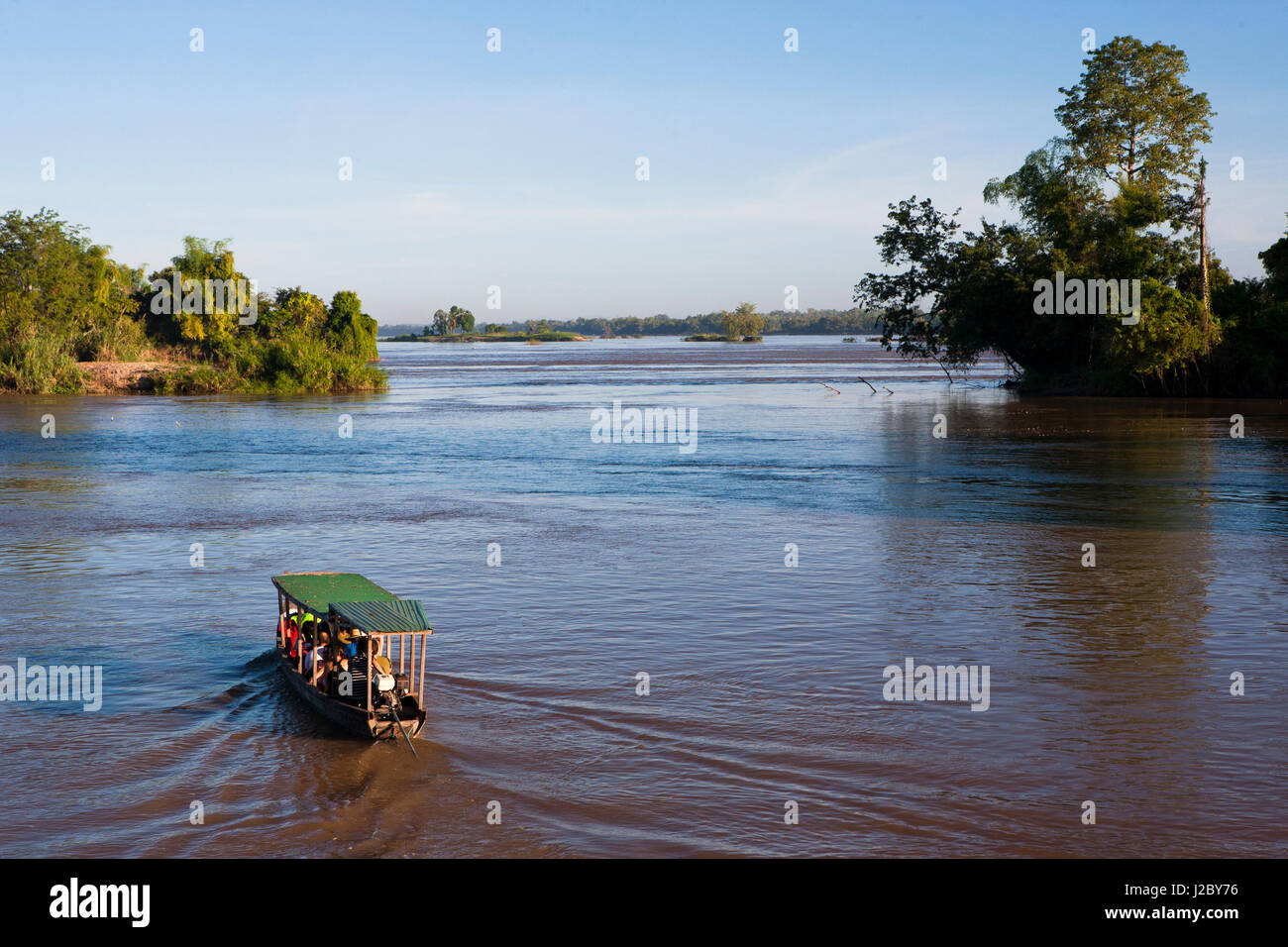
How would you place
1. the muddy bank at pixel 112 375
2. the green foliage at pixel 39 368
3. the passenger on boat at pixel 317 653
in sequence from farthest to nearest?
1. the muddy bank at pixel 112 375
2. the green foliage at pixel 39 368
3. the passenger on boat at pixel 317 653

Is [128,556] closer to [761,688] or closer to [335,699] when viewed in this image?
[335,699]

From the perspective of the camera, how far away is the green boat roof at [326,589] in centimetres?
1355

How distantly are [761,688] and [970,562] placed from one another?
931 cm

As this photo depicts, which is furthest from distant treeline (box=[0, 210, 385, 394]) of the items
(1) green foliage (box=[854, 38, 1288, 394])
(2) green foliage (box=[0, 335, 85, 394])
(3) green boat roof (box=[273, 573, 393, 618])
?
(3) green boat roof (box=[273, 573, 393, 618])

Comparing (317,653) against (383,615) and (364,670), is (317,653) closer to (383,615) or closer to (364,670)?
(364,670)

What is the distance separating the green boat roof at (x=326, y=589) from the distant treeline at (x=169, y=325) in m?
67.0

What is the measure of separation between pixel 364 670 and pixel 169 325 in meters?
86.8

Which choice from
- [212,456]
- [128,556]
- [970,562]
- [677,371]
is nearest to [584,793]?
[970,562]

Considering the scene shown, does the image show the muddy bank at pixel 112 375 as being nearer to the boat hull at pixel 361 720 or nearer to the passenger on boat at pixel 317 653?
the passenger on boat at pixel 317 653

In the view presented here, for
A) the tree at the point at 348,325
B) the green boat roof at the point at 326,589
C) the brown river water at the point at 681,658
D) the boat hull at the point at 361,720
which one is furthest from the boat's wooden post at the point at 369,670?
the tree at the point at 348,325

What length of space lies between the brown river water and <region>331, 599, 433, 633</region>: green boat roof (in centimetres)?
132

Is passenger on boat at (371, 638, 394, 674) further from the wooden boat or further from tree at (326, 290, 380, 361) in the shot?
tree at (326, 290, 380, 361)

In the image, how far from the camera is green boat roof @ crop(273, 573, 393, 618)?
13.5 metres

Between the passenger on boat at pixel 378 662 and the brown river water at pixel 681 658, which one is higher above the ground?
the passenger on boat at pixel 378 662
